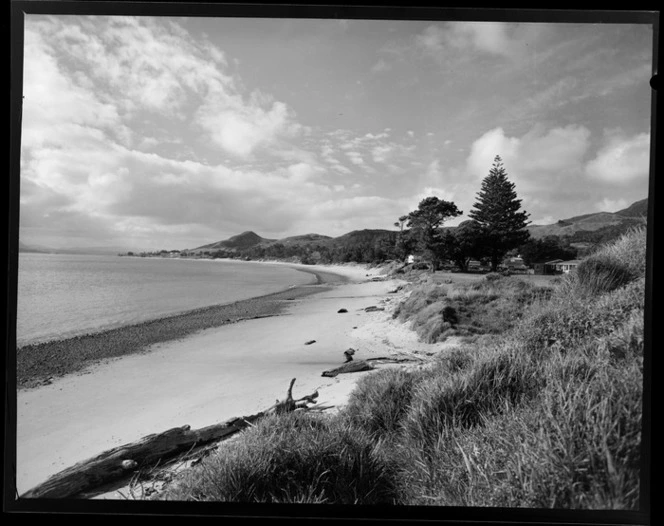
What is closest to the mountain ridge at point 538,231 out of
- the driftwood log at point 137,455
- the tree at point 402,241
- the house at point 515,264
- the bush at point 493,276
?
the tree at point 402,241

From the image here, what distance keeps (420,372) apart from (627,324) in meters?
1.38

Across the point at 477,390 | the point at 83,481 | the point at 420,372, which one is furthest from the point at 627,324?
the point at 83,481

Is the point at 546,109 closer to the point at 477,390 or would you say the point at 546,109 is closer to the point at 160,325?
the point at 477,390

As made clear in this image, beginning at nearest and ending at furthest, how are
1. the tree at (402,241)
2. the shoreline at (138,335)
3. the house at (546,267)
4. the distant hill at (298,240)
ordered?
the house at (546,267)
the tree at (402,241)
the distant hill at (298,240)
the shoreline at (138,335)

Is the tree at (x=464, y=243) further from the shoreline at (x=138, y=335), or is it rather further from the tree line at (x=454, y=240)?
the shoreline at (x=138, y=335)

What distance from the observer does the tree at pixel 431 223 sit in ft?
9.32

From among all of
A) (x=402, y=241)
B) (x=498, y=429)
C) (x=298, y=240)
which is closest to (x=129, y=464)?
(x=298, y=240)

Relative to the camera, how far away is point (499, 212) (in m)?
2.74

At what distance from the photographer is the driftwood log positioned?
2234mm

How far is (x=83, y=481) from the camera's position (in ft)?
7.39

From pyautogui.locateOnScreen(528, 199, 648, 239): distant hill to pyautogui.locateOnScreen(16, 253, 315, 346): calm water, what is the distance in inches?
115

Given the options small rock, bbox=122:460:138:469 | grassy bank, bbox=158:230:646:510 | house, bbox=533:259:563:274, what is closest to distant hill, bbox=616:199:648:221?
grassy bank, bbox=158:230:646:510

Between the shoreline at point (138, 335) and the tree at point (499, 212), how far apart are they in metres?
1.94

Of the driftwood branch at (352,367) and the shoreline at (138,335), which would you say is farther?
the shoreline at (138,335)
